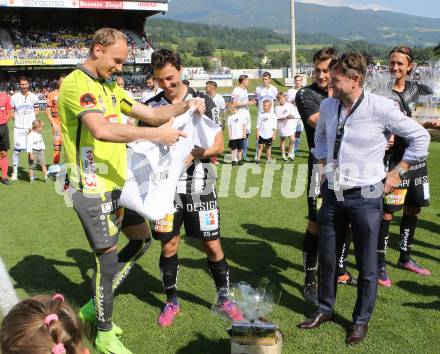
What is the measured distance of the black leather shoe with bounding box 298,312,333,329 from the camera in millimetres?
4012

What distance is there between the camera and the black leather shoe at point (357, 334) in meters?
3.76

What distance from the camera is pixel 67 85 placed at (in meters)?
3.28

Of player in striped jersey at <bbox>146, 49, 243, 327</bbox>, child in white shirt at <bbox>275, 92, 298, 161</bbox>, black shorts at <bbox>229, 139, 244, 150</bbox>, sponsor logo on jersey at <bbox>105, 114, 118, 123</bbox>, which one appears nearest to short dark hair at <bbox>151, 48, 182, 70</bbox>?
player in striped jersey at <bbox>146, 49, 243, 327</bbox>

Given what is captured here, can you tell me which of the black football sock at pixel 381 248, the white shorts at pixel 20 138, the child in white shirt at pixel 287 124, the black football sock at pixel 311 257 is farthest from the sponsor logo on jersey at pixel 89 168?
the child in white shirt at pixel 287 124

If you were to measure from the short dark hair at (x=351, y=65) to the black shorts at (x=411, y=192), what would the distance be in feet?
5.96

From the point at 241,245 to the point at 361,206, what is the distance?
9.10 ft

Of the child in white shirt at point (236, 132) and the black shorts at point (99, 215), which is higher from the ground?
the black shorts at point (99, 215)

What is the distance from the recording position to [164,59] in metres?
3.75

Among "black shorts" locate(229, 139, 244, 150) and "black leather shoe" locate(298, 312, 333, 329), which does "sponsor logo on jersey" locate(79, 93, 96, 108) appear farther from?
"black shorts" locate(229, 139, 244, 150)

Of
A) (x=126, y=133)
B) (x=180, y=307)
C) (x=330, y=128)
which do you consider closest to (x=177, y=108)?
(x=126, y=133)

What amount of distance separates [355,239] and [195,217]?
4.06ft

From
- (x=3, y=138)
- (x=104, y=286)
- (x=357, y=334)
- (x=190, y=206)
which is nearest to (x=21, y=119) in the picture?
(x=3, y=138)

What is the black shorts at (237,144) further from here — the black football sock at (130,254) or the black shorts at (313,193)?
the black football sock at (130,254)

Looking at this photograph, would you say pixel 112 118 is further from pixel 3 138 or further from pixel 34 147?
pixel 34 147
